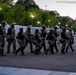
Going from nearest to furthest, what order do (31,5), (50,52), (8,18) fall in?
(50,52)
(8,18)
(31,5)

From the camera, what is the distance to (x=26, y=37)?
1891 centimetres

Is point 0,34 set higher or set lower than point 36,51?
higher

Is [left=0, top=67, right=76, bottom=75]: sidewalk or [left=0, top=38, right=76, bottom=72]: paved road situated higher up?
[left=0, top=67, right=76, bottom=75]: sidewalk

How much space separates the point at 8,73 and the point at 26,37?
324 inches

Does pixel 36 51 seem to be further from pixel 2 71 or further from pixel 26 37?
pixel 2 71

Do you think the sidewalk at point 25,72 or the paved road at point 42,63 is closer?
the sidewalk at point 25,72

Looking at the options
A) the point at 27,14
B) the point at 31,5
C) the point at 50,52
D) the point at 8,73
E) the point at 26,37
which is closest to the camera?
the point at 8,73

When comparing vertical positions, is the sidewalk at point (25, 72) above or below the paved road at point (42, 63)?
above

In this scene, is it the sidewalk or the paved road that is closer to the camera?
the sidewalk

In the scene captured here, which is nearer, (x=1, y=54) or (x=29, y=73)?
(x=29, y=73)

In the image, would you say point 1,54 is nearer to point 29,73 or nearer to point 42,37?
point 42,37

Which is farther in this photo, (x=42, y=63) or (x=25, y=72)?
(x=42, y=63)

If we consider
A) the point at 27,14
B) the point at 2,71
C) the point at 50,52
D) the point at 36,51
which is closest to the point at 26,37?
the point at 36,51

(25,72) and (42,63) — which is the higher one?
(25,72)
